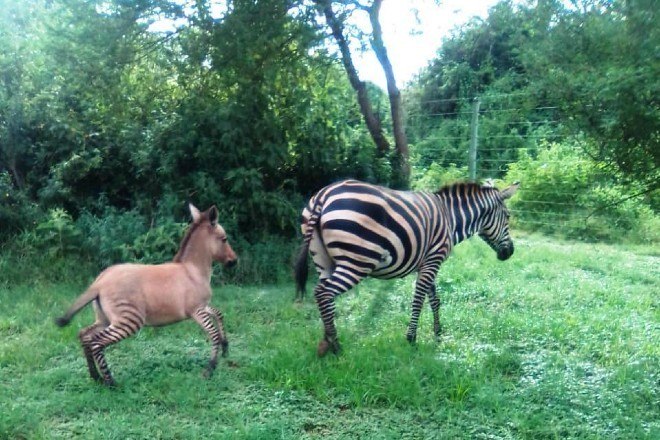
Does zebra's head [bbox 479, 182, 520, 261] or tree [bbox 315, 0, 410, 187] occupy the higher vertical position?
tree [bbox 315, 0, 410, 187]

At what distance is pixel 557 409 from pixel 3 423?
4144mm

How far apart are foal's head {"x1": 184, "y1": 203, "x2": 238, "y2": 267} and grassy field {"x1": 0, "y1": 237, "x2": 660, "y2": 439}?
0.96 metres

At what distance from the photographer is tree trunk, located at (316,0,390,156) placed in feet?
32.8

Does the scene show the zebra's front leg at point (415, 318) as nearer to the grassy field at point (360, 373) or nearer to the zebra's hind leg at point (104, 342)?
the grassy field at point (360, 373)

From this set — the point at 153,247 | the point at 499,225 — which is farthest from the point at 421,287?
the point at 153,247

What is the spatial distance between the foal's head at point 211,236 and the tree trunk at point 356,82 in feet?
17.3

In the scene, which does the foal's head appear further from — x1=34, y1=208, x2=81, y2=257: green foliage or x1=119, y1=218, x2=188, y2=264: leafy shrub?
x1=34, y1=208, x2=81, y2=257: green foliage

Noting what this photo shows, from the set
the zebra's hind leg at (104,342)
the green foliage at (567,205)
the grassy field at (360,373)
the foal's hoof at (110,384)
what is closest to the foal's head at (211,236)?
the grassy field at (360,373)

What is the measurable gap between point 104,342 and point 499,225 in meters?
4.87

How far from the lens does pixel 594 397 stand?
4.78 m

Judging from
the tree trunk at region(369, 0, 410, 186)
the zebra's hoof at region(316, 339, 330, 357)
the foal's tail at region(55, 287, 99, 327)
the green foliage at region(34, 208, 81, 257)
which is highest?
the tree trunk at region(369, 0, 410, 186)

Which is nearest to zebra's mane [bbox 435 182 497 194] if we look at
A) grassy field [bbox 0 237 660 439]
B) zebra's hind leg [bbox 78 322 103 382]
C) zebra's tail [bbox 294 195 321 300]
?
grassy field [bbox 0 237 660 439]

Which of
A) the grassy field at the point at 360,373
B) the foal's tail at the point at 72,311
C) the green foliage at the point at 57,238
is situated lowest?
the grassy field at the point at 360,373

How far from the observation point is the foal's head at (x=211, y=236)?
5.88 metres
